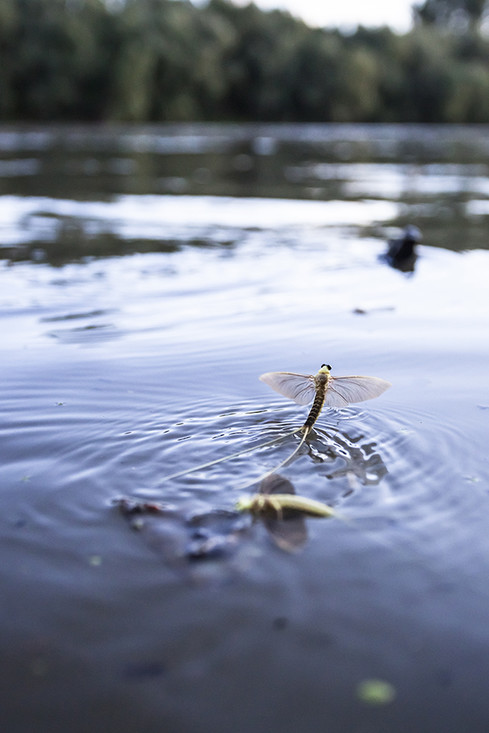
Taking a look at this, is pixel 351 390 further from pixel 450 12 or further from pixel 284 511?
pixel 450 12

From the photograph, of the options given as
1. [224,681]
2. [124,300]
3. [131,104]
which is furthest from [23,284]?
[131,104]

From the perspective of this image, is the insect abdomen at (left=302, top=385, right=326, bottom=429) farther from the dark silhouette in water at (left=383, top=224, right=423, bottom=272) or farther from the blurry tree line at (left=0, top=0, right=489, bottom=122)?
the blurry tree line at (left=0, top=0, right=489, bottom=122)

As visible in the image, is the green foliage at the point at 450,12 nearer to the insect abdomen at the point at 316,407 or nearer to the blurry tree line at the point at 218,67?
the blurry tree line at the point at 218,67

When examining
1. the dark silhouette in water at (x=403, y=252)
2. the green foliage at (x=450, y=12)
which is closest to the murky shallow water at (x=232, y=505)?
the dark silhouette in water at (x=403, y=252)

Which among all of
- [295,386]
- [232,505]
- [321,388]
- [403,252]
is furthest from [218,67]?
[232,505]

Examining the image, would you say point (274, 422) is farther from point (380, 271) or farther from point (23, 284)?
point (380, 271)

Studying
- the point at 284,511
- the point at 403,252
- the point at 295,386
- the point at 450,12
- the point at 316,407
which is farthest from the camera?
the point at 450,12
